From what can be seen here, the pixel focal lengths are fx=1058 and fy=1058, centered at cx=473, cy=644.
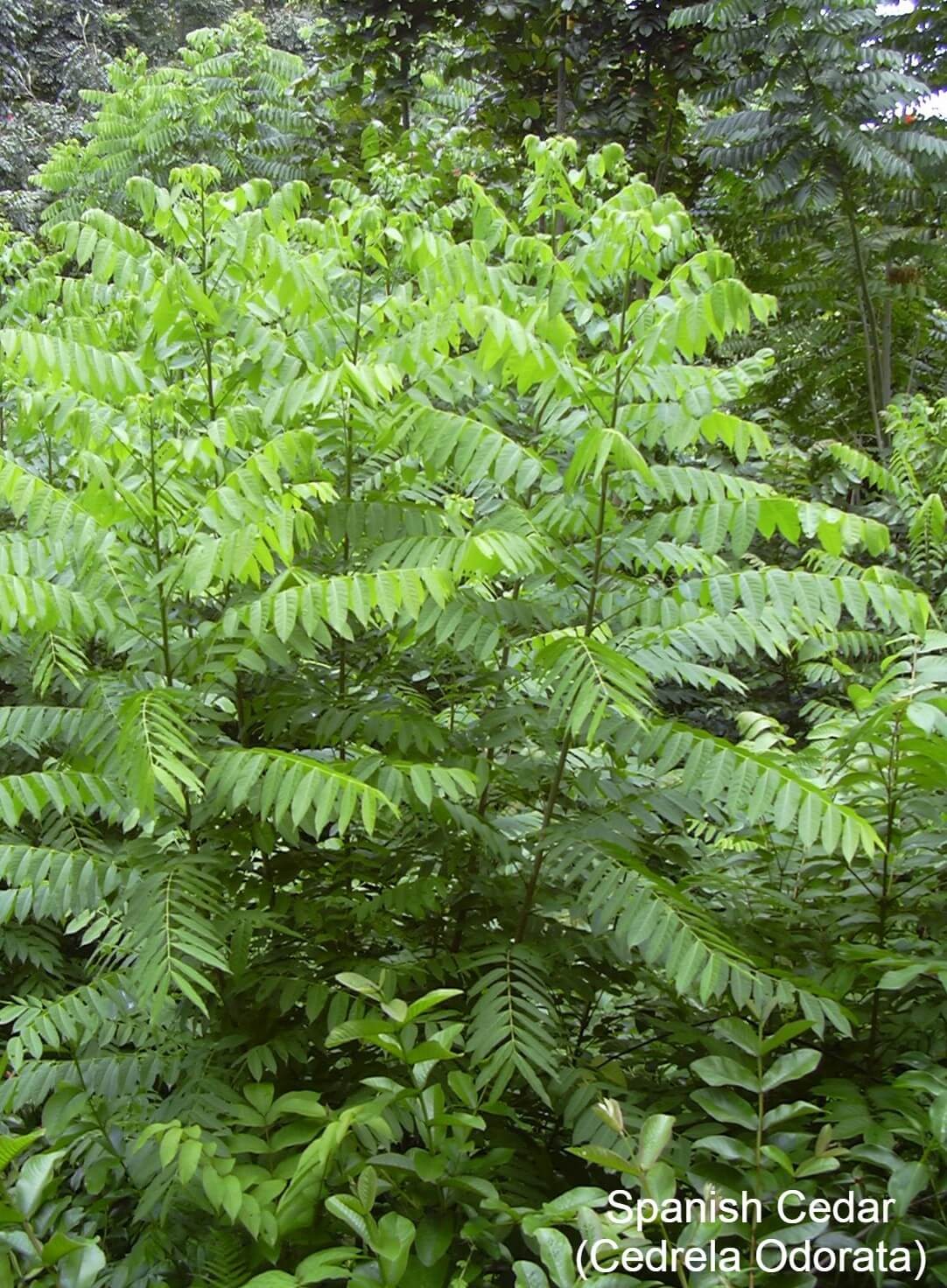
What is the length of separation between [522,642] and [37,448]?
3.14 m

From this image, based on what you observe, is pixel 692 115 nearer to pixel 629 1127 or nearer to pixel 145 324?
pixel 145 324

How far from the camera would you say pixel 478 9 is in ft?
22.9

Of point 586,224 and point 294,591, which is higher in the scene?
point 586,224

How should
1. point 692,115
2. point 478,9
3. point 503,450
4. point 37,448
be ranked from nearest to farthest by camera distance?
point 503,450 → point 37,448 → point 478,9 → point 692,115

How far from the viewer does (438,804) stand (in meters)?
2.20

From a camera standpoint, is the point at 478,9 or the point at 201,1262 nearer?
the point at 201,1262

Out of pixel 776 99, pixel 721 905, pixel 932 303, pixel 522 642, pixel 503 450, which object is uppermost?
pixel 776 99

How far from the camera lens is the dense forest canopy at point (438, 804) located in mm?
1607

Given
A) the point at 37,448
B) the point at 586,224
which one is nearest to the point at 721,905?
the point at 586,224

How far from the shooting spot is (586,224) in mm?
2631

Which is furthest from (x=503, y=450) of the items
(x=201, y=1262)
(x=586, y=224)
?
(x=201, y=1262)

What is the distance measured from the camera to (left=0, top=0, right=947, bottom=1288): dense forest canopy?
1.61 meters

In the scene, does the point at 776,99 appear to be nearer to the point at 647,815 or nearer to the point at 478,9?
the point at 478,9

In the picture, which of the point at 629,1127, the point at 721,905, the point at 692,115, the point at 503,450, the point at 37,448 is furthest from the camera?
the point at 692,115
